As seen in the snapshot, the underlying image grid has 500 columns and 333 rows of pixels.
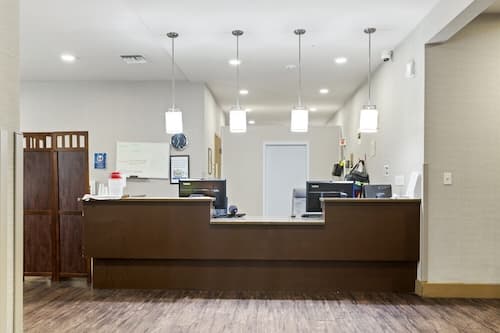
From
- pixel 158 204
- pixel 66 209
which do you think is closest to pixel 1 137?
pixel 158 204

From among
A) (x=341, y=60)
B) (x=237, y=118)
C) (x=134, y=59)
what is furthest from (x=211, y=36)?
(x=341, y=60)

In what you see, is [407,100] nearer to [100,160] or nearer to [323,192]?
[323,192]

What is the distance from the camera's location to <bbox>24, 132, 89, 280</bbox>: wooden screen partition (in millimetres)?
5027

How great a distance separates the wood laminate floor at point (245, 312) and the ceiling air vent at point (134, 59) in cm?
276

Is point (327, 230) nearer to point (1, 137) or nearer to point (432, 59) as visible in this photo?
point (432, 59)

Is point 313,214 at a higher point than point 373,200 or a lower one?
lower

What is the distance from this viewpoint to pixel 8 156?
207 centimetres

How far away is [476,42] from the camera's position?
4.16 meters

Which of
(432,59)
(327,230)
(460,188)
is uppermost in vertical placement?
(432,59)

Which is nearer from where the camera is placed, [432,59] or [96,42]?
[432,59]

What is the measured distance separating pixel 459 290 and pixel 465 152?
1.32 m

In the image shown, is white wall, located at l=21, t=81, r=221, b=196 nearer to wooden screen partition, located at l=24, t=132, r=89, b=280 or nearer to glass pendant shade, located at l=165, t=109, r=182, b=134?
wooden screen partition, located at l=24, t=132, r=89, b=280

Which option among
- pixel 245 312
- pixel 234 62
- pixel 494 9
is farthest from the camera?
pixel 234 62

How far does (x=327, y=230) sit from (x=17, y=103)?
312 centimetres
